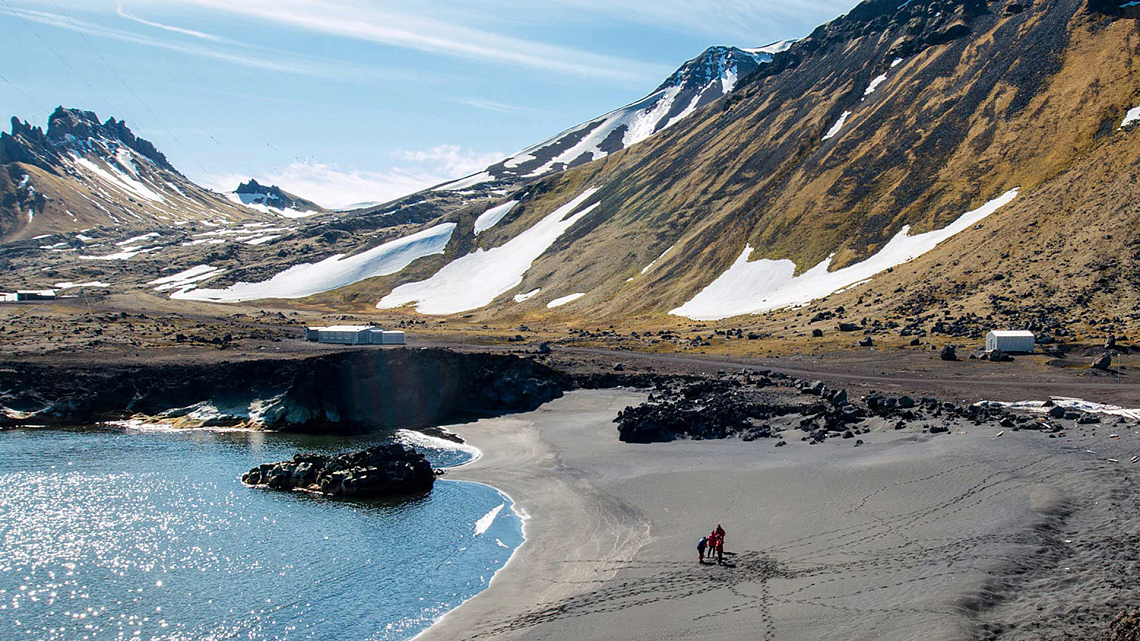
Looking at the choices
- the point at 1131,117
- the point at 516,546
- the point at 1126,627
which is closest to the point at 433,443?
the point at 516,546

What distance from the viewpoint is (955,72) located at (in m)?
153

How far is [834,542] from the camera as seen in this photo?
34.7 metres

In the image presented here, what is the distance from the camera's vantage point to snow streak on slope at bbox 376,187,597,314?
572 feet

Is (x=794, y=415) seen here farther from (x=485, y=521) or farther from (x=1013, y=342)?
(x=1013, y=342)

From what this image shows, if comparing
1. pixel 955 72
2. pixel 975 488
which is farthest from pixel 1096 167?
pixel 975 488

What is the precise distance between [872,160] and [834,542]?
125276 mm

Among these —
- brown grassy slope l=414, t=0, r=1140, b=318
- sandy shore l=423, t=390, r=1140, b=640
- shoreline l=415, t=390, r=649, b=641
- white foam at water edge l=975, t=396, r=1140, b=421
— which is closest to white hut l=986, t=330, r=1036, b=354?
white foam at water edge l=975, t=396, r=1140, b=421

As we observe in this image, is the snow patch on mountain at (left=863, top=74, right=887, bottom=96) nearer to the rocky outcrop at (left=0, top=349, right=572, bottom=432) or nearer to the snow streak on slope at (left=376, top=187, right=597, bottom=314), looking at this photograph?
the snow streak on slope at (left=376, top=187, right=597, bottom=314)

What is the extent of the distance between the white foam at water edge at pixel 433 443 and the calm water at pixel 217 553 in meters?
9.98

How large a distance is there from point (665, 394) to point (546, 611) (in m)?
43.3

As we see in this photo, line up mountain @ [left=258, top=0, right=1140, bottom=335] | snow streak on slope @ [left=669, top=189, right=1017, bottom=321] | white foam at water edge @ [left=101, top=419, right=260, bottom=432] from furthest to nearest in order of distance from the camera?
1. snow streak on slope @ [left=669, top=189, right=1017, bottom=321]
2. mountain @ [left=258, top=0, right=1140, bottom=335]
3. white foam at water edge @ [left=101, top=419, right=260, bottom=432]

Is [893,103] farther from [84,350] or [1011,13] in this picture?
[84,350]

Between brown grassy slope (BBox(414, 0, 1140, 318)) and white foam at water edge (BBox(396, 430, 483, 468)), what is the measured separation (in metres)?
70.6

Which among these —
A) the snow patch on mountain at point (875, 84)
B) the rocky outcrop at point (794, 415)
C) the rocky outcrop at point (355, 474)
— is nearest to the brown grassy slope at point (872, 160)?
the snow patch on mountain at point (875, 84)
